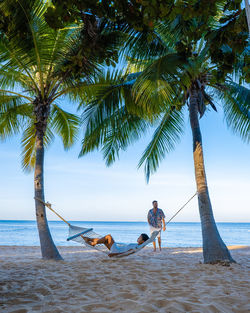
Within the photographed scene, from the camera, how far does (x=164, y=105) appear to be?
393 centimetres

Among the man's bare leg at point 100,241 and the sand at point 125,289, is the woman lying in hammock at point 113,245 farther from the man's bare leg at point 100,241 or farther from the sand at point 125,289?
the sand at point 125,289

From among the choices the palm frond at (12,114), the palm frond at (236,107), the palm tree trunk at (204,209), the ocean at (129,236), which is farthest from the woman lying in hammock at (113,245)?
the ocean at (129,236)

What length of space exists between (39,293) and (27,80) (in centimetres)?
403

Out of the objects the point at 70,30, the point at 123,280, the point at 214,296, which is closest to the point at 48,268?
the point at 123,280

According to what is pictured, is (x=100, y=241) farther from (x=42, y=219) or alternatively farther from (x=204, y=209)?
(x=204, y=209)

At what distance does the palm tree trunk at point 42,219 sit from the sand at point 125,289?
2.87 ft

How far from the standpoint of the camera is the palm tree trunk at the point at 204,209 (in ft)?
13.6

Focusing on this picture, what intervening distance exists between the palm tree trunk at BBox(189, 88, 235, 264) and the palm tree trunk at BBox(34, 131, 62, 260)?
2492mm

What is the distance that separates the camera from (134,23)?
2.18 metres

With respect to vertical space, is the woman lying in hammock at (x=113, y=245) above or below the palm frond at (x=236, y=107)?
below

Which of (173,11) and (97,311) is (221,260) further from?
(173,11)

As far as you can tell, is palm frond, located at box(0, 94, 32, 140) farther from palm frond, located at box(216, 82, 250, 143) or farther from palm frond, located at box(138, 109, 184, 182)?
palm frond, located at box(216, 82, 250, 143)

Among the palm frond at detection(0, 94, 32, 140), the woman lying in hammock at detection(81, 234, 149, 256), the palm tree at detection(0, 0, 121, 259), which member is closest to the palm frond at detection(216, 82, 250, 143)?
the palm tree at detection(0, 0, 121, 259)

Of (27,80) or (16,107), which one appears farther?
(16,107)
